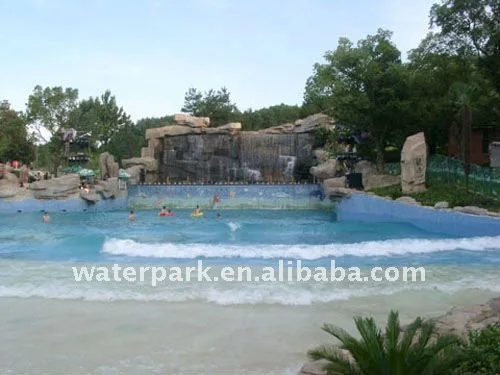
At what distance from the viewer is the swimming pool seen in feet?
23.1

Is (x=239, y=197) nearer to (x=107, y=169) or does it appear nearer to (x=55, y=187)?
(x=107, y=169)

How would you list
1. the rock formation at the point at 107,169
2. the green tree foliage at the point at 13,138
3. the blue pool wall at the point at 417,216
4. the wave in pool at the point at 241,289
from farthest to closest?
the green tree foliage at the point at 13,138, the rock formation at the point at 107,169, the blue pool wall at the point at 417,216, the wave in pool at the point at 241,289

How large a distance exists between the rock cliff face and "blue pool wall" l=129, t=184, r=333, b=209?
4.18 meters

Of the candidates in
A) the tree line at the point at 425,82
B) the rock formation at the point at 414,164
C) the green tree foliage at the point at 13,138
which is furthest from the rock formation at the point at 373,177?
the green tree foliage at the point at 13,138

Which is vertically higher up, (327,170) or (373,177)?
(327,170)

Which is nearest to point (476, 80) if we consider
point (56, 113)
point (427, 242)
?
point (427, 242)

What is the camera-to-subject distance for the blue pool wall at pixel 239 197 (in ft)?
95.2

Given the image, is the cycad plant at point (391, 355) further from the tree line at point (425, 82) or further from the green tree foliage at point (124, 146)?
the green tree foliage at point (124, 146)

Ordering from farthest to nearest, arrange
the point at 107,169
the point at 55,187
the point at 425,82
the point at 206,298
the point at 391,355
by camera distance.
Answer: the point at 107,169
the point at 55,187
the point at 425,82
the point at 206,298
the point at 391,355

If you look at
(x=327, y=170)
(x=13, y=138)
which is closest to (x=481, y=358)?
(x=327, y=170)

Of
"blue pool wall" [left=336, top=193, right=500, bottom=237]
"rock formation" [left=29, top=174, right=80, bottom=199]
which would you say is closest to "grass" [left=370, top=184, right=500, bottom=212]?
"blue pool wall" [left=336, top=193, right=500, bottom=237]

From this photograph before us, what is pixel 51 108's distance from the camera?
41.7 metres

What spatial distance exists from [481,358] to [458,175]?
18163mm

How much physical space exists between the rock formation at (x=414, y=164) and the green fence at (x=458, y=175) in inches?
36.1
